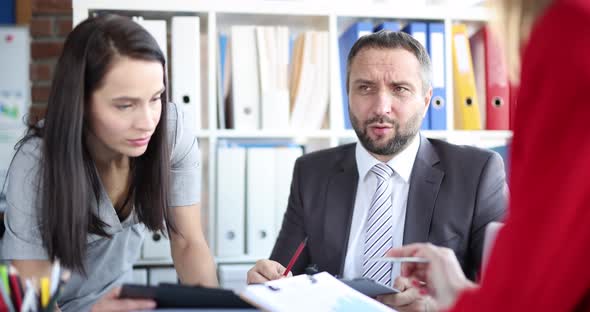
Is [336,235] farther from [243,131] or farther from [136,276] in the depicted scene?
[136,276]

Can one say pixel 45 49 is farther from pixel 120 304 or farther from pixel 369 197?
pixel 120 304

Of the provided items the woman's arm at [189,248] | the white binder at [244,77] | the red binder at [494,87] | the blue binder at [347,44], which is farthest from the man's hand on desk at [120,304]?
the red binder at [494,87]

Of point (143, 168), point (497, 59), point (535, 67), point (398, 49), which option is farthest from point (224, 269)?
point (535, 67)

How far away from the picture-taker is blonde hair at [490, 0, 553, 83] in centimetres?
59

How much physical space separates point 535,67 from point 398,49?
116 cm

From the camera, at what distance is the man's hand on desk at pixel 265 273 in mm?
1314

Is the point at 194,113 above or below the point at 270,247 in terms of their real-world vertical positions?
above

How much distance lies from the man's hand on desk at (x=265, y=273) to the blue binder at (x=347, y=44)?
0.89 m

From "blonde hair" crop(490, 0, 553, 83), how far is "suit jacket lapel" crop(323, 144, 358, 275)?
1026 millimetres

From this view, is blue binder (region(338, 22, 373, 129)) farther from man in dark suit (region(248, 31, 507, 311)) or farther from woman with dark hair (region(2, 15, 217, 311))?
woman with dark hair (region(2, 15, 217, 311))

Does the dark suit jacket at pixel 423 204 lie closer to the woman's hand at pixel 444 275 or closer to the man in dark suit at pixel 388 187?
the man in dark suit at pixel 388 187

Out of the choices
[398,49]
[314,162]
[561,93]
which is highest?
[398,49]

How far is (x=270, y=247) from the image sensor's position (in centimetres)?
207

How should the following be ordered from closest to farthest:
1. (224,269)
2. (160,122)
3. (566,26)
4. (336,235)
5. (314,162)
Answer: (566,26)
(160,122)
(336,235)
(314,162)
(224,269)
